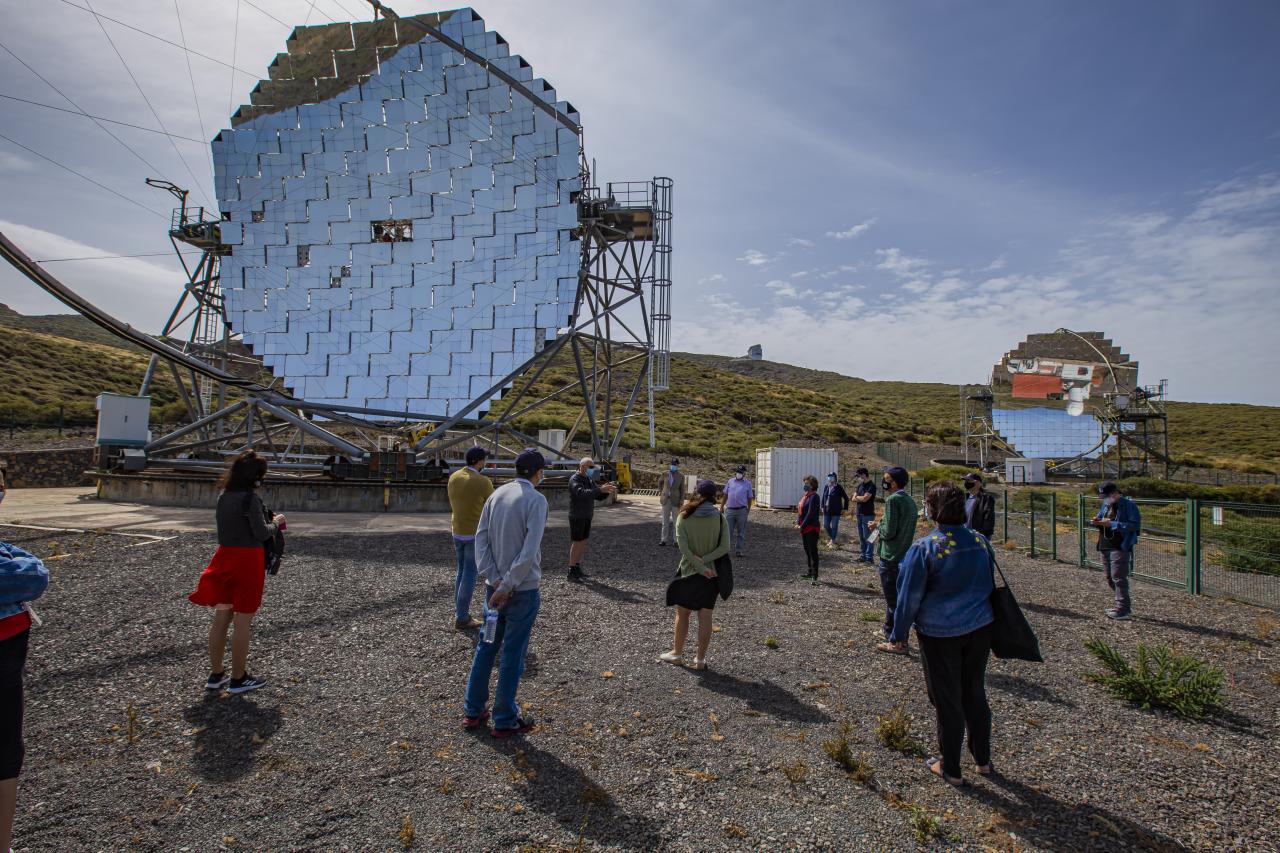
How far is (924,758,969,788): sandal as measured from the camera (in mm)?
4340

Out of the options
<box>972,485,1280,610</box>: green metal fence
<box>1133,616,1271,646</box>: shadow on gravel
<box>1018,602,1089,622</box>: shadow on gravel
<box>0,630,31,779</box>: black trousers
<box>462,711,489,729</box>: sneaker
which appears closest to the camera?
<box>0,630,31,779</box>: black trousers

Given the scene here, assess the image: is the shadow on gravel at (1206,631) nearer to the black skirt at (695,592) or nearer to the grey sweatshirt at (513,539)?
the black skirt at (695,592)

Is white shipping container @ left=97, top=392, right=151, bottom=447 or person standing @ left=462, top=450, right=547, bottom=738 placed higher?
white shipping container @ left=97, top=392, right=151, bottom=447

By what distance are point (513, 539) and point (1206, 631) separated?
9.33 metres

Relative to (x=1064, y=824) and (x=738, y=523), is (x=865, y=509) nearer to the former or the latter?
(x=738, y=523)

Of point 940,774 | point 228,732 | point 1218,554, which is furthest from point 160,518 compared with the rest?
point 1218,554

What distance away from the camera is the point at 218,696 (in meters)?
5.36

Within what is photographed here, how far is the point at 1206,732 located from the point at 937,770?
8.87 feet

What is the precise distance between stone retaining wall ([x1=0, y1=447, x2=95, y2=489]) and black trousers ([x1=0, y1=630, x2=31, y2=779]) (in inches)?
926

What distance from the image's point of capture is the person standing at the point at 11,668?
306 centimetres

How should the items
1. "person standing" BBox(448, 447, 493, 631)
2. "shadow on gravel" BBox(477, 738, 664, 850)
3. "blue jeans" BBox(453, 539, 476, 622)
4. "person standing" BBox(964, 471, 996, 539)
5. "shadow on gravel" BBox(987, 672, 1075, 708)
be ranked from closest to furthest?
"shadow on gravel" BBox(477, 738, 664, 850) < "shadow on gravel" BBox(987, 672, 1075, 708) < "person standing" BBox(448, 447, 493, 631) < "blue jeans" BBox(453, 539, 476, 622) < "person standing" BBox(964, 471, 996, 539)

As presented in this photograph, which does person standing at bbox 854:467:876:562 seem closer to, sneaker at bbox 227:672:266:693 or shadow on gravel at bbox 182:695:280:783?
sneaker at bbox 227:672:266:693

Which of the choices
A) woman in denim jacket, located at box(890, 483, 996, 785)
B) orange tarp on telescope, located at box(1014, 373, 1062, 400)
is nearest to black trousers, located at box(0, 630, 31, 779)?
woman in denim jacket, located at box(890, 483, 996, 785)

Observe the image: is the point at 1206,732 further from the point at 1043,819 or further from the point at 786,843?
the point at 786,843
